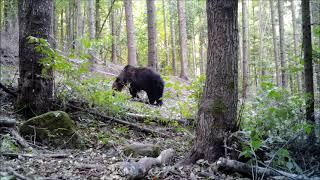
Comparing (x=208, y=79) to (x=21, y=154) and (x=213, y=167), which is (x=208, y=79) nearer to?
(x=213, y=167)

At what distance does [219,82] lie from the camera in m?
4.49

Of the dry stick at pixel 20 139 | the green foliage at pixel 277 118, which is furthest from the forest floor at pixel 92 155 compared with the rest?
the green foliage at pixel 277 118

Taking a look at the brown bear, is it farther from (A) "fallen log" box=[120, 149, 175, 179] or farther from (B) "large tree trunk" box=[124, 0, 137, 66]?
(A) "fallen log" box=[120, 149, 175, 179]

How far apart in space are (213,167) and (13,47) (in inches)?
448

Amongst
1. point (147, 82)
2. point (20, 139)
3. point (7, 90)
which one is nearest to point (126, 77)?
point (147, 82)

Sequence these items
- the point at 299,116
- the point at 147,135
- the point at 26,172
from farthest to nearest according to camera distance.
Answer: the point at 147,135 < the point at 299,116 < the point at 26,172

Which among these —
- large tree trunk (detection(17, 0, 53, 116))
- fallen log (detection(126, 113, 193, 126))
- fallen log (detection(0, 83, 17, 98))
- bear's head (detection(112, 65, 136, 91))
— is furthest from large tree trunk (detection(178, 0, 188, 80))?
fallen log (detection(0, 83, 17, 98))

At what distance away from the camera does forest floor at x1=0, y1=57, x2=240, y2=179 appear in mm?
3725

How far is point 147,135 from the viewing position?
6773 millimetres

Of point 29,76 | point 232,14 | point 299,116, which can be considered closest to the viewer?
point 232,14

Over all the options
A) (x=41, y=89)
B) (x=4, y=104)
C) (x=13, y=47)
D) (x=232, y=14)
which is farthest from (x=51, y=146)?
(x=13, y=47)

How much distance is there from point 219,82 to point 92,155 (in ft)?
7.66

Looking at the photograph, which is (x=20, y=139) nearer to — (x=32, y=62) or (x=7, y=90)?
(x=32, y=62)

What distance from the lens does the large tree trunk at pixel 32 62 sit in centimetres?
609
